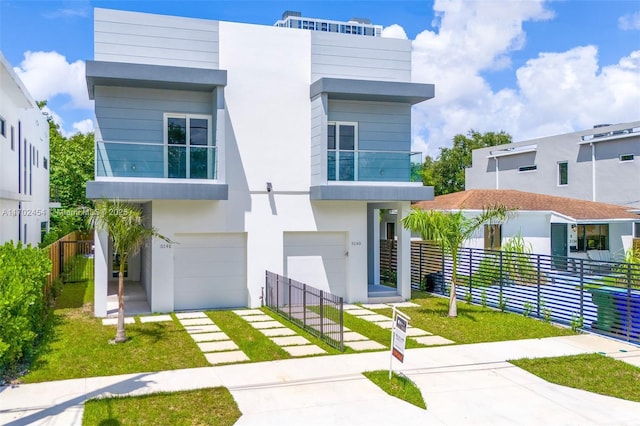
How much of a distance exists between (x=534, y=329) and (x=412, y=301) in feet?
14.8

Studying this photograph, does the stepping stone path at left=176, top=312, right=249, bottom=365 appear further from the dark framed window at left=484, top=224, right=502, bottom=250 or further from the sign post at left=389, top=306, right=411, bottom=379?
the dark framed window at left=484, top=224, right=502, bottom=250

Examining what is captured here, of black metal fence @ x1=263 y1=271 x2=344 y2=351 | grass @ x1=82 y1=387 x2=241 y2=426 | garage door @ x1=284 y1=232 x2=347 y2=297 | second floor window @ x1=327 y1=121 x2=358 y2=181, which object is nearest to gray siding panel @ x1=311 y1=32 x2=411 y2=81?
second floor window @ x1=327 y1=121 x2=358 y2=181

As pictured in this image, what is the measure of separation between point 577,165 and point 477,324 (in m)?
20.9

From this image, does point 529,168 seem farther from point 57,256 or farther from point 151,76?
point 57,256

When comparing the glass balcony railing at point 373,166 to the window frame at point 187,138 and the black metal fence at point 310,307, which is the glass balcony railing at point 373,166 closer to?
the window frame at point 187,138

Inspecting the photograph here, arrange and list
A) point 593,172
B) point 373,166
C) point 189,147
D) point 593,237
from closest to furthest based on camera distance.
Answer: point 189,147 < point 373,166 < point 593,237 < point 593,172

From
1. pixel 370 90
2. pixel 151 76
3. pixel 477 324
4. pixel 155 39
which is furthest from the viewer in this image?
pixel 370 90

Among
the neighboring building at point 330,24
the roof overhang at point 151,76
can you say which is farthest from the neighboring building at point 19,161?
the neighboring building at point 330,24

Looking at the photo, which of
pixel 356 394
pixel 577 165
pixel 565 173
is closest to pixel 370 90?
pixel 356 394

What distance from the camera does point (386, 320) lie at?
1385cm

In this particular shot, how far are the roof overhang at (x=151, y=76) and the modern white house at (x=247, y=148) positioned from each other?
25 mm

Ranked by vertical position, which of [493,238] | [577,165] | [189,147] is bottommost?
[493,238]

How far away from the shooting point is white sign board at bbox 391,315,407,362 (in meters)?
8.38

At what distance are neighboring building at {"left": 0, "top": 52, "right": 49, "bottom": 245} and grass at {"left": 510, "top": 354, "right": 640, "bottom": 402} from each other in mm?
14222
